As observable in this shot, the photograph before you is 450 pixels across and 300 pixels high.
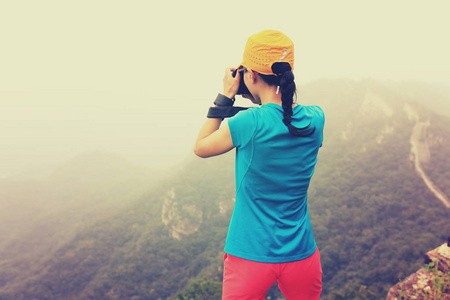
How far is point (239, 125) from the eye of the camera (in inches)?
51.6

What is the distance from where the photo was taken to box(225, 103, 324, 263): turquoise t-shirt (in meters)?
1.33

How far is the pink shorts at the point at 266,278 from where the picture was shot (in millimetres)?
1427

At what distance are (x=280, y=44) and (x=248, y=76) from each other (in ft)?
0.79

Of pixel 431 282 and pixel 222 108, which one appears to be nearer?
pixel 222 108

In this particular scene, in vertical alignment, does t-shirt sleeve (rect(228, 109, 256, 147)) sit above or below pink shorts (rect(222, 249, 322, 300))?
above

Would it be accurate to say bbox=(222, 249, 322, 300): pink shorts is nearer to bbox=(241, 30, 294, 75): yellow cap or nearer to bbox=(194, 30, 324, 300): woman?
bbox=(194, 30, 324, 300): woman

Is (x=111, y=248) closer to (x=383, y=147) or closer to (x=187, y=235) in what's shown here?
(x=187, y=235)

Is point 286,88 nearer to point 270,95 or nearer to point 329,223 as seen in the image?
point 270,95

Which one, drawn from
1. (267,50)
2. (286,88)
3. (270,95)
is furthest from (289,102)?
(267,50)

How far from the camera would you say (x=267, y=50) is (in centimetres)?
145

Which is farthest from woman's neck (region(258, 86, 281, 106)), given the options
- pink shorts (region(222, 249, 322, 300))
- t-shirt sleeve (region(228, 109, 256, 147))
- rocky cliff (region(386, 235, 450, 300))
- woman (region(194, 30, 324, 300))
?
rocky cliff (region(386, 235, 450, 300))

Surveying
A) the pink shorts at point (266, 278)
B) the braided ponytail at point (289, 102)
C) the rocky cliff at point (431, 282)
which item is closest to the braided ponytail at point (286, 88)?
the braided ponytail at point (289, 102)

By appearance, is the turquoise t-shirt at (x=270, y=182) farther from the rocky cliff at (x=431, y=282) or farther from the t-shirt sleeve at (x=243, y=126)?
the rocky cliff at (x=431, y=282)

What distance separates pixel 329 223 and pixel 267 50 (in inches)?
1075
